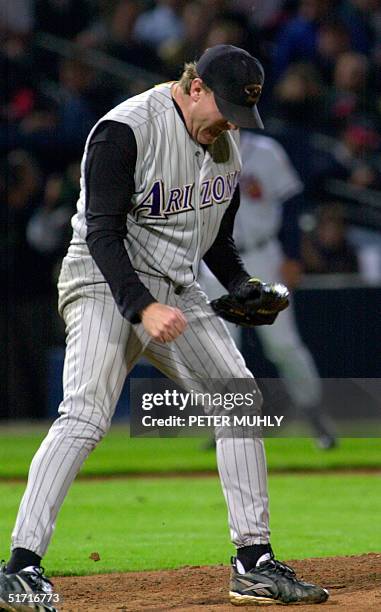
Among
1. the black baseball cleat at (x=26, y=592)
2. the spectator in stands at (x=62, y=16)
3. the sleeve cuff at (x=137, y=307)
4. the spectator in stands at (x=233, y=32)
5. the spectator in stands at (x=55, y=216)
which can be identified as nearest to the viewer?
the black baseball cleat at (x=26, y=592)

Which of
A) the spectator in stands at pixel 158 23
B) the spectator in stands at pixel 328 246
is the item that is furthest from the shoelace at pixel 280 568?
the spectator in stands at pixel 158 23

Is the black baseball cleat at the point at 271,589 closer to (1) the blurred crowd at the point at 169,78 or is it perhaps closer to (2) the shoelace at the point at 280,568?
(2) the shoelace at the point at 280,568

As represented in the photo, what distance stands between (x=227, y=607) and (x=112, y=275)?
1143mm

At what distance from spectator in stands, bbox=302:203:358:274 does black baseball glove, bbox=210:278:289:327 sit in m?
6.43

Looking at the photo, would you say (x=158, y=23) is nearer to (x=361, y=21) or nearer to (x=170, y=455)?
(x=361, y=21)

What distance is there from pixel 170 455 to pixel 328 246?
2.84m

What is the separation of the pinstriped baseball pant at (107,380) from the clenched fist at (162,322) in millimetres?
240

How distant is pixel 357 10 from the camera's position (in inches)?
458

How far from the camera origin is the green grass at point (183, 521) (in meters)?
5.08

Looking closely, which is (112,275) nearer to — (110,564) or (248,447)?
(248,447)

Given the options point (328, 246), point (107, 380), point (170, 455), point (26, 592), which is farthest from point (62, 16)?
point (26, 592)

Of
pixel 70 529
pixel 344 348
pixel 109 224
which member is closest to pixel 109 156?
pixel 109 224

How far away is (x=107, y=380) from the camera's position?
3.80 meters

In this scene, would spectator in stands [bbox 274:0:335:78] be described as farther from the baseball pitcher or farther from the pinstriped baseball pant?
the pinstriped baseball pant
